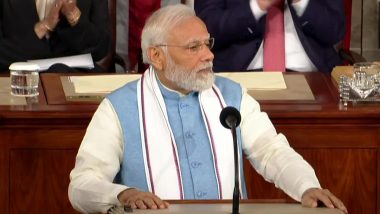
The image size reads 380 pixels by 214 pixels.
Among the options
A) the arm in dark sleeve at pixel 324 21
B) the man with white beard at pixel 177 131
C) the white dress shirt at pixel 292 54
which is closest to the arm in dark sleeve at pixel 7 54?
the white dress shirt at pixel 292 54

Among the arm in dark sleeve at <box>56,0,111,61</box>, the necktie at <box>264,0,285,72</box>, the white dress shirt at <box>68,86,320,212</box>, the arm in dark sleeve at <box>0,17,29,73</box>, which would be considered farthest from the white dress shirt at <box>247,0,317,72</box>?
the white dress shirt at <box>68,86,320,212</box>

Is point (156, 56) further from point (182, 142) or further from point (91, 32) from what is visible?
point (91, 32)

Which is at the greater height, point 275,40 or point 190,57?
point 190,57

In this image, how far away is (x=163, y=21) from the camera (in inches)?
136

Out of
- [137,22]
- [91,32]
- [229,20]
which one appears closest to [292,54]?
[229,20]

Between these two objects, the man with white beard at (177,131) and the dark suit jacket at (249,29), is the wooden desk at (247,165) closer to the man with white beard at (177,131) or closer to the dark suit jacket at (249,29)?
the man with white beard at (177,131)

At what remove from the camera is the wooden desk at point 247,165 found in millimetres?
3988

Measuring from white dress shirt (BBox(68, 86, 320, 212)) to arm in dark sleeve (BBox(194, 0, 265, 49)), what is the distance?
126 cm

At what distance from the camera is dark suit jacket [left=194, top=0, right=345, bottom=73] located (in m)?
4.80

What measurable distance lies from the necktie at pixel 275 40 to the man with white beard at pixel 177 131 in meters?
1.39

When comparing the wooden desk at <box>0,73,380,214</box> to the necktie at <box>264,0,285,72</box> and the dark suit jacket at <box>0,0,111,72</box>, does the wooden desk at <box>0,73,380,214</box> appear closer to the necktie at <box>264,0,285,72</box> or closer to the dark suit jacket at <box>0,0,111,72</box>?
the necktie at <box>264,0,285,72</box>

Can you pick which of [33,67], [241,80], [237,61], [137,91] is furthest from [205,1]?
[137,91]

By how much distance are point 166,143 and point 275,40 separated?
62.4 inches

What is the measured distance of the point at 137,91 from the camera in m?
3.54
